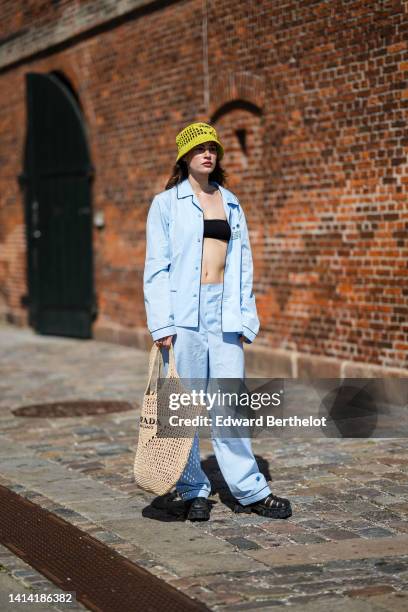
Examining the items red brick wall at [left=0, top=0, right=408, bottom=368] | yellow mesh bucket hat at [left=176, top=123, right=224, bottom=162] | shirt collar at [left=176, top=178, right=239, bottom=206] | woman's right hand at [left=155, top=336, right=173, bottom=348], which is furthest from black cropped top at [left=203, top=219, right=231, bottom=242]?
red brick wall at [left=0, top=0, right=408, bottom=368]

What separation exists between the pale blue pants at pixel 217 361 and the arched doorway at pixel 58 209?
9.26m

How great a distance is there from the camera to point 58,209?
50.6 ft

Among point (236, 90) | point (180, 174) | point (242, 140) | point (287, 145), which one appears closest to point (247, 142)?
point (242, 140)

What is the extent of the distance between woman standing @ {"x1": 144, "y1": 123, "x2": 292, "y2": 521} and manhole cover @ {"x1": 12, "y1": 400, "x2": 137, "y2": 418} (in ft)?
11.4

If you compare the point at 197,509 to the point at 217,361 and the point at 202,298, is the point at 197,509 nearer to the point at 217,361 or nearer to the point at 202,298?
the point at 217,361

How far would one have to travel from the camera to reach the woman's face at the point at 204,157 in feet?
19.1

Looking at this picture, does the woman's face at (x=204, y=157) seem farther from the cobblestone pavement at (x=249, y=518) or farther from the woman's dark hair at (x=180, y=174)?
the cobblestone pavement at (x=249, y=518)

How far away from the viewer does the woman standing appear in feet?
18.7

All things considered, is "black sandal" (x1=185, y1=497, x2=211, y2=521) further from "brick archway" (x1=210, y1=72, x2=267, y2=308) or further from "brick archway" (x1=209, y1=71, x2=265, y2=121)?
"brick archway" (x1=209, y1=71, x2=265, y2=121)

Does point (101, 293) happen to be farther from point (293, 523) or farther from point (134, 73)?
point (293, 523)

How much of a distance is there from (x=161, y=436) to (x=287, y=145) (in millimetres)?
5607

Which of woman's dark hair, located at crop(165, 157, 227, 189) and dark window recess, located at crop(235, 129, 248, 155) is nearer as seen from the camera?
woman's dark hair, located at crop(165, 157, 227, 189)

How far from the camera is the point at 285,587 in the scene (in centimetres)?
461

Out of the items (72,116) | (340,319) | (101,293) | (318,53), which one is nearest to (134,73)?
(72,116)
